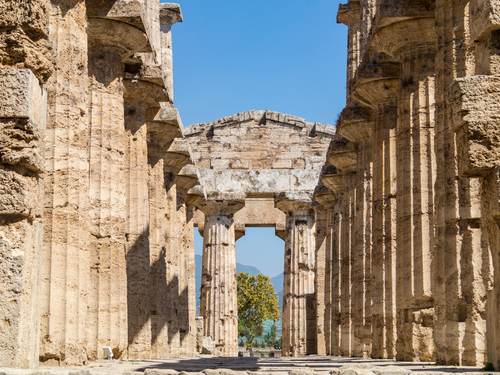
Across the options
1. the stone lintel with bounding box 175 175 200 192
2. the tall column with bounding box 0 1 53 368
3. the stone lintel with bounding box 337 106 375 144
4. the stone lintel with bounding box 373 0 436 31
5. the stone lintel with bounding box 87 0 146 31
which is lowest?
the tall column with bounding box 0 1 53 368

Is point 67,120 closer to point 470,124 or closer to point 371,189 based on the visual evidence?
point 470,124

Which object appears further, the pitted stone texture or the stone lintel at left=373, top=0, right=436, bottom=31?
the pitted stone texture

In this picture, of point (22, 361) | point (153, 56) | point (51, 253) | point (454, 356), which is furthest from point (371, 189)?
point (22, 361)

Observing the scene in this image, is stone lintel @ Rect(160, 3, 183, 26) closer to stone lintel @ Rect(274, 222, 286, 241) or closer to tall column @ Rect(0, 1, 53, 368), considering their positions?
stone lintel @ Rect(274, 222, 286, 241)

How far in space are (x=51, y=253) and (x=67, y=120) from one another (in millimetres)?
2087

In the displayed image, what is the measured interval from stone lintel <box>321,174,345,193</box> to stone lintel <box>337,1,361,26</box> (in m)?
5.35

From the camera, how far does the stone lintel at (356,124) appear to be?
68.0ft

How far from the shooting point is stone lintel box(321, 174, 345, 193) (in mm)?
26406

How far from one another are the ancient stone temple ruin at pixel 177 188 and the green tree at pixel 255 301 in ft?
83.4

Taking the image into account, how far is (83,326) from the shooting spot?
36.9 feet

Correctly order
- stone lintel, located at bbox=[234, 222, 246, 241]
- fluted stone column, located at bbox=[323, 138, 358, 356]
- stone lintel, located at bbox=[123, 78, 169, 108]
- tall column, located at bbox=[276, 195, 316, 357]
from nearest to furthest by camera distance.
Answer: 1. stone lintel, located at bbox=[123, 78, 169, 108]
2. fluted stone column, located at bbox=[323, 138, 358, 356]
3. tall column, located at bbox=[276, 195, 316, 357]
4. stone lintel, located at bbox=[234, 222, 246, 241]

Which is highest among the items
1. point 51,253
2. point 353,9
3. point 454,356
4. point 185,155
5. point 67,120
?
point 353,9

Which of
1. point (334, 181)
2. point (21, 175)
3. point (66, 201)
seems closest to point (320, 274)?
point (334, 181)

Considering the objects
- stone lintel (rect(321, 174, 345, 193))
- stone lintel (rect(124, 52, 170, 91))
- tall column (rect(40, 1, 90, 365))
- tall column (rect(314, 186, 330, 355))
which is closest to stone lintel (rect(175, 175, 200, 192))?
stone lintel (rect(321, 174, 345, 193))
